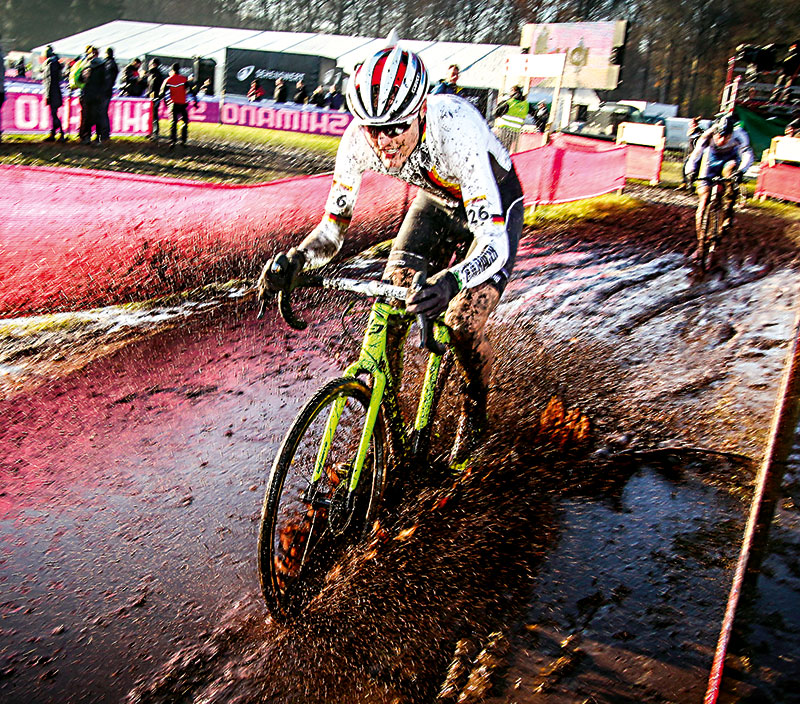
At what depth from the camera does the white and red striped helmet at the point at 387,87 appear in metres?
3.14

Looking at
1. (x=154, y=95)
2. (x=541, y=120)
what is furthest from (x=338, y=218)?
(x=541, y=120)

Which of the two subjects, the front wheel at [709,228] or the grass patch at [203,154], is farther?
the grass patch at [203,154]

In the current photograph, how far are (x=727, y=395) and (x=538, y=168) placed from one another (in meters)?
6.45

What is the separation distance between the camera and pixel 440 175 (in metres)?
3.80

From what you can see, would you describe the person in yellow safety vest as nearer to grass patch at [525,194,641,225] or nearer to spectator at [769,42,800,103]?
grass patch at [525,194,641,225]

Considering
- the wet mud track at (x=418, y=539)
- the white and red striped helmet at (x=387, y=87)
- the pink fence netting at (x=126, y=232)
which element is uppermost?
the white and red striped helmet at (x=387, y=87)

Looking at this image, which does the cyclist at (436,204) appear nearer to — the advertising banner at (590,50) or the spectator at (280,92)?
the advertising banner at (590,50)

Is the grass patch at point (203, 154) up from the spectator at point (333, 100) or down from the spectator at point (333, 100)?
down

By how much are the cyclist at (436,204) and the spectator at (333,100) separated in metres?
17.6

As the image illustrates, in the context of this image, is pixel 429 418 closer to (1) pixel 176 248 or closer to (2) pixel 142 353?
(2) pixel 142 353

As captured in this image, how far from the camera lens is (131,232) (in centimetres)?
772

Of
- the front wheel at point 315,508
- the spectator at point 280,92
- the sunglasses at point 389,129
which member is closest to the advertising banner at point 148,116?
the spectator at point 280,92

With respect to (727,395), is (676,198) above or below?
above

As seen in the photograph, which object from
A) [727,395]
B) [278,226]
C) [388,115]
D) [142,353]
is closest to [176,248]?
[278,226]
